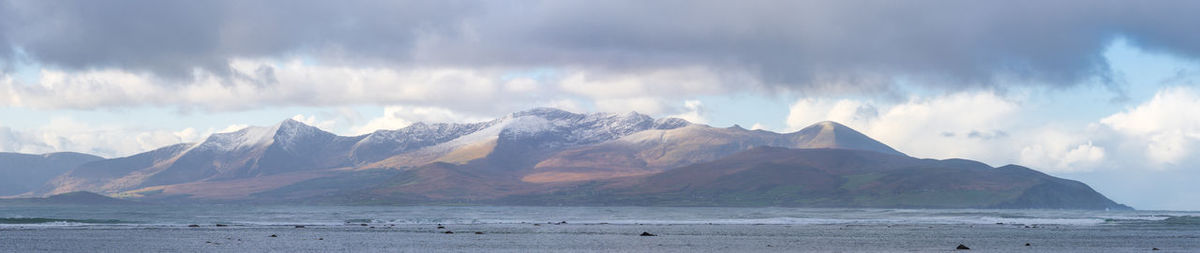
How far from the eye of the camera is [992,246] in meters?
106

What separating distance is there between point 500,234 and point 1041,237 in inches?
2468

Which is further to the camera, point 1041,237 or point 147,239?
point 1041,237

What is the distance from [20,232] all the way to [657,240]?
72.0m

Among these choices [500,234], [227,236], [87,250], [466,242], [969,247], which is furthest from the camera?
[500,234]

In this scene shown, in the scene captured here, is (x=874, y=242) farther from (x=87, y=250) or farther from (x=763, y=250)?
(x=87, y=250)

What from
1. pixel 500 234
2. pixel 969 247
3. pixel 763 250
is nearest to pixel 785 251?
pixel 763 250

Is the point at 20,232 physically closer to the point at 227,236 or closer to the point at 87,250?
the point at 227,236

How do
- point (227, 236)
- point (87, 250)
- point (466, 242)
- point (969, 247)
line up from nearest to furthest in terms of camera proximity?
point (87, 250) → point (969, 247) → point (466, 242) → point (227, 236)

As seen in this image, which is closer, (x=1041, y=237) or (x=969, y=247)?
(x=969, y=247)

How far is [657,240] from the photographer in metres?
117

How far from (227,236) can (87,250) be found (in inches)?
1041

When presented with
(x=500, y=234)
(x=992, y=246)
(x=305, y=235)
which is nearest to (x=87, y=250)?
(x=305, y=235)

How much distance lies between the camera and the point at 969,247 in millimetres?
102750

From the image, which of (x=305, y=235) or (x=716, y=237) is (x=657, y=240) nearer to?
(x=716, y=237)
